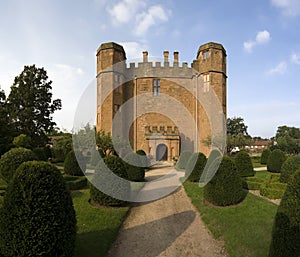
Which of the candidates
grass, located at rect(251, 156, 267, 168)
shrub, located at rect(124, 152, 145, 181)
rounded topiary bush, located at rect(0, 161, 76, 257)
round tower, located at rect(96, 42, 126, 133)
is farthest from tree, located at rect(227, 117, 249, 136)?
rounded topiary bush, located at rect(0, 161, 76, 257)

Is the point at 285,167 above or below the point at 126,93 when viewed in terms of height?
A: below

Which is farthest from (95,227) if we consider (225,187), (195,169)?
(195,169)

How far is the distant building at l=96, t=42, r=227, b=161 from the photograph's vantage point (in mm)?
24406

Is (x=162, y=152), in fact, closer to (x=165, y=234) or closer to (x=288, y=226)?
(x=165, y=234)

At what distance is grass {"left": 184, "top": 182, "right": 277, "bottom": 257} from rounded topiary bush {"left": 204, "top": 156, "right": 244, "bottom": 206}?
0.91 feet

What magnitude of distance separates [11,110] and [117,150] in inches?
524

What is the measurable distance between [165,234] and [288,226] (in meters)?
3.43

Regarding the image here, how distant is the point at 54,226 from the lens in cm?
415

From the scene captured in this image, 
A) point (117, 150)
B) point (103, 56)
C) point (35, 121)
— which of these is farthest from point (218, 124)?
Answer: point (35, 121)

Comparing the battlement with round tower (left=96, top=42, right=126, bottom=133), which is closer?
round tower (left=96, top=42, right=126, bottom=133)

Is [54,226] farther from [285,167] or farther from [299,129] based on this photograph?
[299,129]

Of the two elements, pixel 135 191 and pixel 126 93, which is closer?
pixel 135 191

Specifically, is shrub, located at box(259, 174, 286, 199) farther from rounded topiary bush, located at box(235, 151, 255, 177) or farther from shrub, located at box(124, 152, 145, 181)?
shrub, located at box(124, 152, 145, 181)

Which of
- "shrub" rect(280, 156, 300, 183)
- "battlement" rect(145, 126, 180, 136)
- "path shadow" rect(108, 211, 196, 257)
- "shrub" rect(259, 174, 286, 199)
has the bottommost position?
"path shadow" rect(108, 211, 196, 257)
